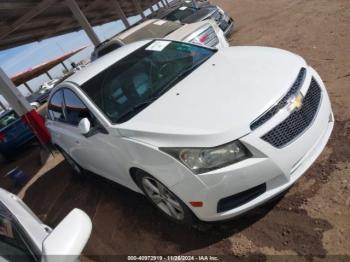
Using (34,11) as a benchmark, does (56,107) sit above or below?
below

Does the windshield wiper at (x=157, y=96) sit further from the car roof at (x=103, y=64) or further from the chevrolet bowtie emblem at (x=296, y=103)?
the chevrolet bowtie emblem at (x=296, y=103)

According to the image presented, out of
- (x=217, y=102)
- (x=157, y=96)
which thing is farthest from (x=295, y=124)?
(x=157, y=96)

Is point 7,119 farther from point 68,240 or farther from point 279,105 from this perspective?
point 68,240

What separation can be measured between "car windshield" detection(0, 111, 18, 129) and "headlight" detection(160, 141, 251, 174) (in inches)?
359

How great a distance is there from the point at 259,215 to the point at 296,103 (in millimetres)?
1173

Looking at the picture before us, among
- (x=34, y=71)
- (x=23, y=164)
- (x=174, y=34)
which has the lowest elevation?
(x=23, y=164)

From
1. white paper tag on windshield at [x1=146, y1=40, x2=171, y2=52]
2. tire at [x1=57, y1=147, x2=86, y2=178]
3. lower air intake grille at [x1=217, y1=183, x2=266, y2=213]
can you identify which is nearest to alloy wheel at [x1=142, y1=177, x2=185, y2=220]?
lower air intake grille at [x1=217, y1=183, x2=266, y2=213]

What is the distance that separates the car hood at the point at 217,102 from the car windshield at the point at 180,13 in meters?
8.12

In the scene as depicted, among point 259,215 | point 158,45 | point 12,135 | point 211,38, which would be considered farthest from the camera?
point 12,135

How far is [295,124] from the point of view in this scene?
9.52ft

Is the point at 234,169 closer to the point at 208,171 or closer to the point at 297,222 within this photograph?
the point at 208,171

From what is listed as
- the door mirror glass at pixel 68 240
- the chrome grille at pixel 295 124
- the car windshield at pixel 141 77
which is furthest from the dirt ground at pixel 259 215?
the door mirror glass at pixel 68 240

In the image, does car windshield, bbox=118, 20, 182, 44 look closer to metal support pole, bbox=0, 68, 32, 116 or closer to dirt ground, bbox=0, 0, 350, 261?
metal support pole, bbox=0, 68, 32, 116

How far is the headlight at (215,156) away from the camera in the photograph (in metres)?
2.71
